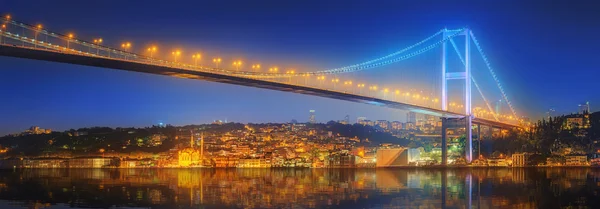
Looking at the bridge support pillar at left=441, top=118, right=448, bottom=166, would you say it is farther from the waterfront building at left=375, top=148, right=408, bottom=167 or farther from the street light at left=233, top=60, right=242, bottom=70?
the street light at left=233, top=60, right=242, bottom=70

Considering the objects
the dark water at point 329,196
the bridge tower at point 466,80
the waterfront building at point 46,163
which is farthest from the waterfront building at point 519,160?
the waterfront building at point 46,163

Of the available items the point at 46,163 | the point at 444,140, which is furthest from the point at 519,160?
the point at 46,163

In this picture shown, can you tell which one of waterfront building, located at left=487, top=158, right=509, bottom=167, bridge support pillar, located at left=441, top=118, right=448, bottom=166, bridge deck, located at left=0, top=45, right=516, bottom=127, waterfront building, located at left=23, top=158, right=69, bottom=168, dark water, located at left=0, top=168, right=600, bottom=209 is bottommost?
waterfront building, located at left=23, top=158, right=69, bottom=168

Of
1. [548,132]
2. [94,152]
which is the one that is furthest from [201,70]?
[94,152]

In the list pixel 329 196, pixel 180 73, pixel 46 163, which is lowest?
pixel 46 163

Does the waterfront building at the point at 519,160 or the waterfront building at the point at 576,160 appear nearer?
the waterfront building at the point at 519,160

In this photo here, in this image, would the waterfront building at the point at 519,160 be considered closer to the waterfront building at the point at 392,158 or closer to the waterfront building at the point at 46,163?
the waterfront building at the point at 392,158

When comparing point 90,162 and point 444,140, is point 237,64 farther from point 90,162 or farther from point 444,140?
point 90,162

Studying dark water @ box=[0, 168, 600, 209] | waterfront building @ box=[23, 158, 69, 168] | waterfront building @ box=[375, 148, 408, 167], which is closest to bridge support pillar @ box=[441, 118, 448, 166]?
waterfront building @ box=[375, 148, 408, 167]

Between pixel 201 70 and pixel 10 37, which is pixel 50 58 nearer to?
pixel 10 37

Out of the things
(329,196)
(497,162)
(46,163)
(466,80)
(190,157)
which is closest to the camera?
(329,196)

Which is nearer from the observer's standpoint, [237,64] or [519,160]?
[237,64]

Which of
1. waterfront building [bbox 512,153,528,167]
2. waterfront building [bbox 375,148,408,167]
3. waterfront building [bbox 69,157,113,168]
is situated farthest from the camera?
waterfront building [bbox 69,157,113,168]
